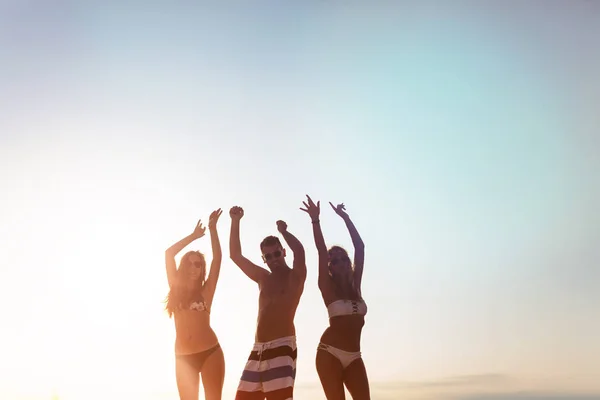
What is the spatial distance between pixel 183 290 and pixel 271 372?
2.41 m

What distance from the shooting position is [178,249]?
13.9 m

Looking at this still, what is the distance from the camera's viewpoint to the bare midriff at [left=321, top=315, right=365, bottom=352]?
42.8 ft

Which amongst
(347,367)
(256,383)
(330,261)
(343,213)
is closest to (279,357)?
(256,383)

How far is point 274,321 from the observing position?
1259cm

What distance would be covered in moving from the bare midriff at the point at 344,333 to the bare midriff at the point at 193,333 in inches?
82.3

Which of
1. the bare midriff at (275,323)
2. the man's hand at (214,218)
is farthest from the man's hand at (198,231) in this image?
the bare midriff at (275,323)

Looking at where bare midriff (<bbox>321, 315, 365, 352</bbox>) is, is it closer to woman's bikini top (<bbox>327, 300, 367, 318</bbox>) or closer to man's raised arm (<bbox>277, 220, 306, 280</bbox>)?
woman's bikini top (<bbox>327, 300, 367, 318</bbox>)

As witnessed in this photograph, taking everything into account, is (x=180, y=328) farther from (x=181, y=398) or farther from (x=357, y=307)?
(x=357, y=307)

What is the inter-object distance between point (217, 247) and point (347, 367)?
339 centimetres

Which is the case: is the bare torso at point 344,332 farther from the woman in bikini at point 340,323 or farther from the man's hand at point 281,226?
the man's hand at point 281,226

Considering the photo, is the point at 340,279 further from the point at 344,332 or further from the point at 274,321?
the point at 274,321

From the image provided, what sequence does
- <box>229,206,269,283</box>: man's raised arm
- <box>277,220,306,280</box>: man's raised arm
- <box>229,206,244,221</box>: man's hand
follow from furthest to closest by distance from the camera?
<box>229,206,244,221</box>: man's hand < <box>229,206,269,283</box>: man's raised arm < <box>277,220,306,280</box>: man's raised arm

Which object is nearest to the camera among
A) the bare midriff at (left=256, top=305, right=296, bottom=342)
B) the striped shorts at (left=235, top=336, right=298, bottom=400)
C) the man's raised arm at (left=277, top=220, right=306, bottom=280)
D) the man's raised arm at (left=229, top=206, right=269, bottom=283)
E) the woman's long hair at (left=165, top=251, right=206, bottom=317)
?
the striped shorts at (left=235, top=336, right=298, bottom=400)

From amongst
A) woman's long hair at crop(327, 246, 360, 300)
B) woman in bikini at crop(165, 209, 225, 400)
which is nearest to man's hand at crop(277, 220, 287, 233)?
woman's long hair at crop(327, 246, 360, 300)
